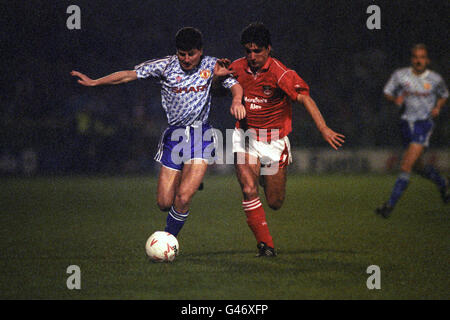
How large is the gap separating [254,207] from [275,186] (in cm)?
49

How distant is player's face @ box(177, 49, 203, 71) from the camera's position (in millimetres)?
6434

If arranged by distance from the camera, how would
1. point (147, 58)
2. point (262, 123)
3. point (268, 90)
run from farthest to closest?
point (147, 58) < point (262, 123) < point (268, 90)

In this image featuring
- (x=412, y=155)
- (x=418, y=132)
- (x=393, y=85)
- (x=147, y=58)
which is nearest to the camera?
(x=412, y=155)

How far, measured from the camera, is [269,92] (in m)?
6.86

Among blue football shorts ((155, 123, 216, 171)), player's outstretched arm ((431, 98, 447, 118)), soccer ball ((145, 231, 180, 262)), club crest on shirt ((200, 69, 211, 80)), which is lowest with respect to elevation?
soccer ball ((145, 231, 180, 262))

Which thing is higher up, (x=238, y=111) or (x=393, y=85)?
(x=393, y=85)

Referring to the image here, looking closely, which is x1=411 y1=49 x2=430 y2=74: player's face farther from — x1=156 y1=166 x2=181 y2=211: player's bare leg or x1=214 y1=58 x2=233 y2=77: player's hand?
x1=156 y1=166 x2=181 y2=211: player's bare leg

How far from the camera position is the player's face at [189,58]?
A: 6.43 meters

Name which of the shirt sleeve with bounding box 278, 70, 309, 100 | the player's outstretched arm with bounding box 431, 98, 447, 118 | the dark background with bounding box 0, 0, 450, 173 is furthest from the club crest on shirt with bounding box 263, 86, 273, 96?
the dark background with bounding box 0, 0, 450, 173

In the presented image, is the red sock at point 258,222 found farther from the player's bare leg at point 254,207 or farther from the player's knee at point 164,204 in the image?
the player's knee at point 164,204

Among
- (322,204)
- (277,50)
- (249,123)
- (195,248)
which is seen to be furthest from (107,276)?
(277,50)

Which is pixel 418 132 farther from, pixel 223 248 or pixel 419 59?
pixel 223 248

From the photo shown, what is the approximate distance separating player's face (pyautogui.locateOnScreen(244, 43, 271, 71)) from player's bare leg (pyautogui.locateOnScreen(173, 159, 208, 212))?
1057mm

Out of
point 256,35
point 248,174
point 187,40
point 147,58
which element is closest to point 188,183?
point 248,174
